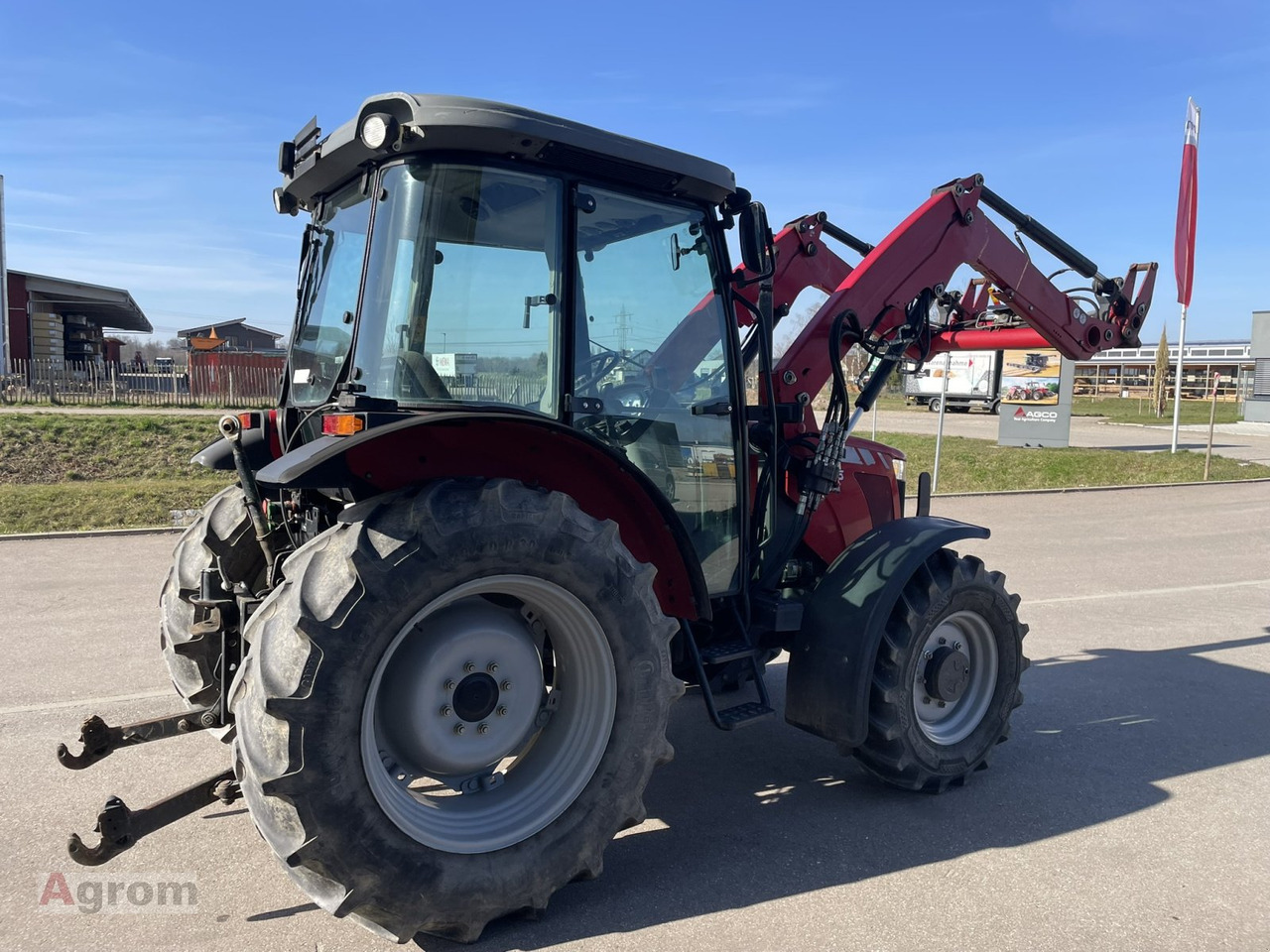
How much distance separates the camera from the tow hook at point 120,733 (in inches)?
140

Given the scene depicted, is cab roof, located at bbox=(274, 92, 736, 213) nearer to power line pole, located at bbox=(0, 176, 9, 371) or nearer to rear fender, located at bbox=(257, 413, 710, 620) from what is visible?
rear fender, located at bbox=(257, 413, 710, 620)

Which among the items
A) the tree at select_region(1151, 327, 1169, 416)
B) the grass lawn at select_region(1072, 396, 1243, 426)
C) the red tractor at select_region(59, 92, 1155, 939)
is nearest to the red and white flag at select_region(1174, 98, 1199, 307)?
the red tractor at select_region(59, 92, 1155, 939)

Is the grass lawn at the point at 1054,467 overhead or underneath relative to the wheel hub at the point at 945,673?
overhead

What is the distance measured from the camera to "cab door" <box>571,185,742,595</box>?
12.0 ft

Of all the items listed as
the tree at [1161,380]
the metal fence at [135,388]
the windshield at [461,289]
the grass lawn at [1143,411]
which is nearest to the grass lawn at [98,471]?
the metal fence at [135,388]

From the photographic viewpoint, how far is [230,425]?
351cm

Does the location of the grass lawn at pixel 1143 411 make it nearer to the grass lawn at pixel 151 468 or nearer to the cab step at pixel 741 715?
the grass lawn at pixel 151 468

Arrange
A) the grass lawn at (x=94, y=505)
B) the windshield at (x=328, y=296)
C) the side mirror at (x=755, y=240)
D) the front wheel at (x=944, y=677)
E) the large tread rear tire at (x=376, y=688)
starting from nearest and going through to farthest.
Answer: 1. the large tread rear tire at (x=376, y=688)
2. the windshield at (x=328, y=296)
3. the side mirror at (x=755, y=240)
4. the front wheel at (x=944, y=677)
5. the grass lawn at (x=94, y=505)

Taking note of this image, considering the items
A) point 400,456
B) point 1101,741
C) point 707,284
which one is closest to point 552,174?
point 707,284

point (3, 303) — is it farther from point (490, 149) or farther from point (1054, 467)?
point (490, 149)

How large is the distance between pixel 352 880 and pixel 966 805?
8.92ft

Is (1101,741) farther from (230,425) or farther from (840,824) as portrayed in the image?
(230,425)

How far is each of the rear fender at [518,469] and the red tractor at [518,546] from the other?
12 mm
